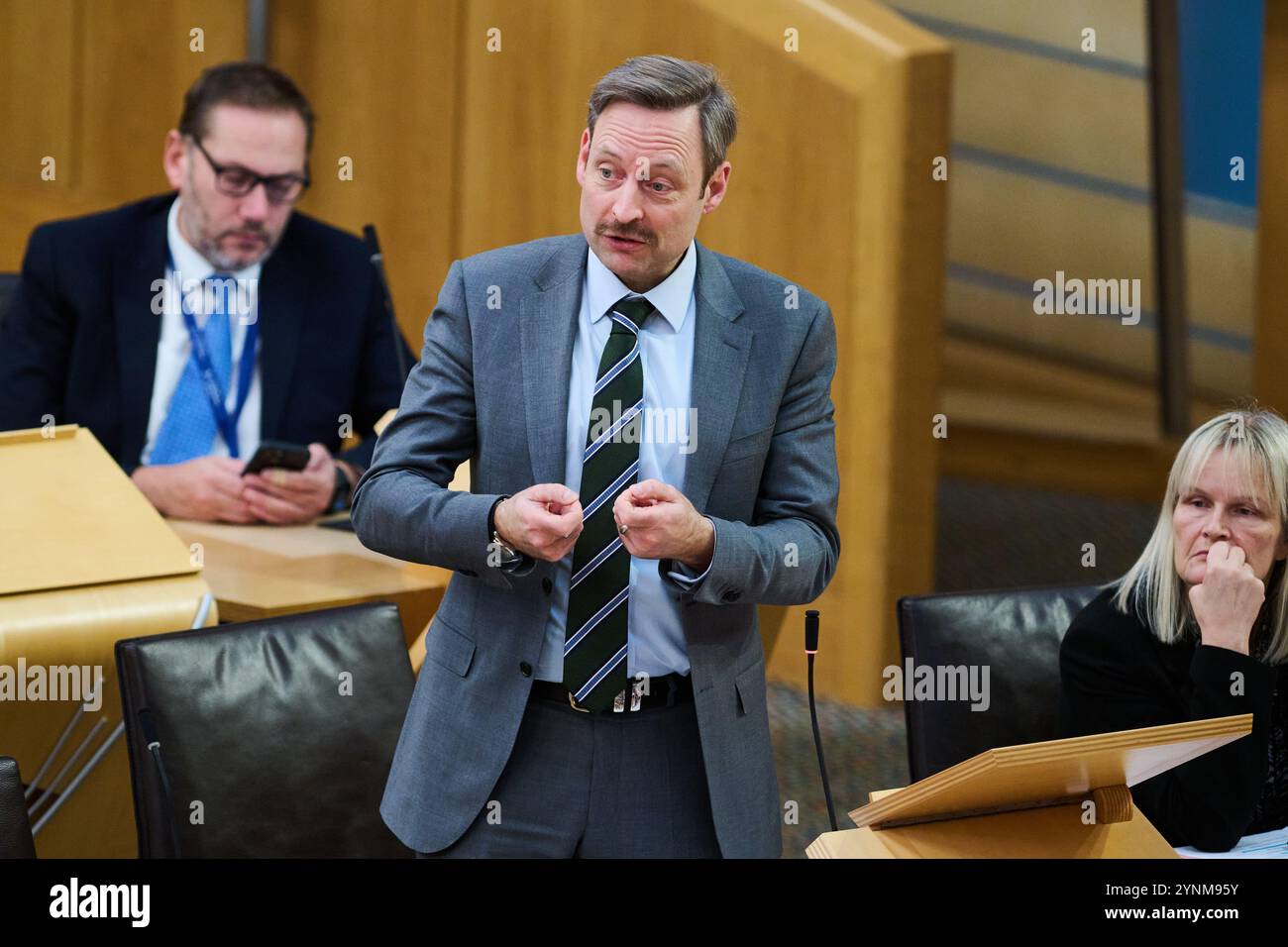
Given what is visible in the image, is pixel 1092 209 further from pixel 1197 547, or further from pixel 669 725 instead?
pixel 669 725

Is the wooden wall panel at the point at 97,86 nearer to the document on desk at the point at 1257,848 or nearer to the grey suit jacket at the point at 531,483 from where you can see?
the grey suit jacket at the point at 531,483

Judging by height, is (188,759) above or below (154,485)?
below

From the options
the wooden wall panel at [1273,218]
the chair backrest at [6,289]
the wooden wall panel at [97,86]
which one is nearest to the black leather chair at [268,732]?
the chair backrest at [6,289]

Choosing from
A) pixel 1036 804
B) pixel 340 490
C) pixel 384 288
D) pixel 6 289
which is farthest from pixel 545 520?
pixel 6 289

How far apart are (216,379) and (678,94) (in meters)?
2.38

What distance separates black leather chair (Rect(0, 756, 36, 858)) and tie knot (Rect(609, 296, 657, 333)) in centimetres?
91

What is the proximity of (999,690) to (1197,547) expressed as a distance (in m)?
0.42

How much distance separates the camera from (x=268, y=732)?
2.43 metres

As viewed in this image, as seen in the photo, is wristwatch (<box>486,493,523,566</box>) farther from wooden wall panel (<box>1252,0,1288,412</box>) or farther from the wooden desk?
wooden wall panel (<box>1252,0,1288,412</box>)

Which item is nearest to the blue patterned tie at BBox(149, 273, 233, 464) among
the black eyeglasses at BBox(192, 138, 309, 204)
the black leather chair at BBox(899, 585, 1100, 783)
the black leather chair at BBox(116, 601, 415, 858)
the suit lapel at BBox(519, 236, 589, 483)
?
the black eyeglasses at BBox(192, 138, 309, 204)

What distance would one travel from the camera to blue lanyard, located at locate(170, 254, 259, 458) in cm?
397
